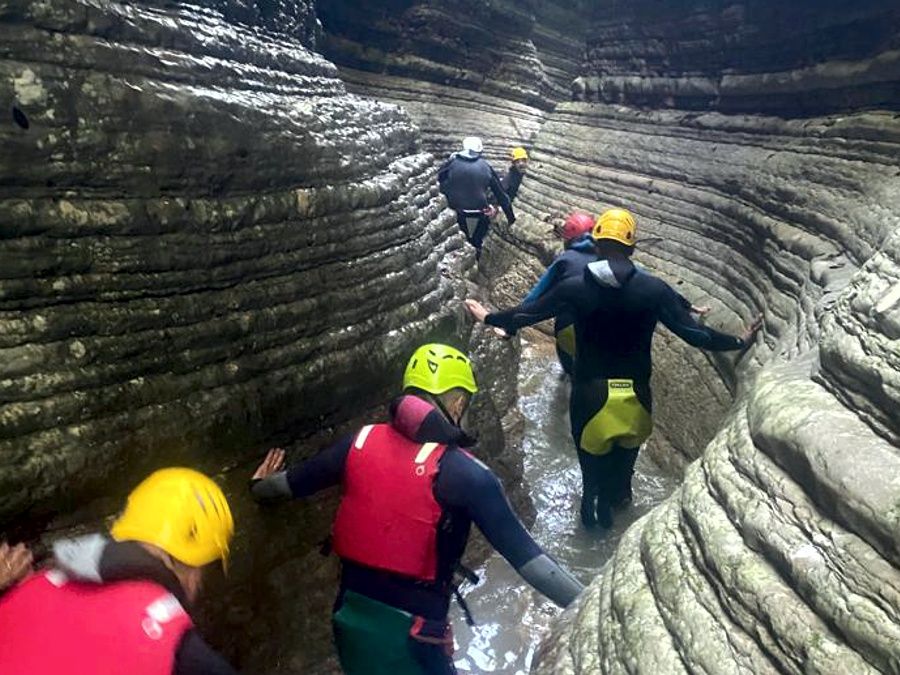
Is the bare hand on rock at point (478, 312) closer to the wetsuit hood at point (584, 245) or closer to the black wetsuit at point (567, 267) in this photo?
the black wetsuit at point (567, 267)

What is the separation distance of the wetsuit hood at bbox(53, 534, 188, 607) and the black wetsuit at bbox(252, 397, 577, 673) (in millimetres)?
1059

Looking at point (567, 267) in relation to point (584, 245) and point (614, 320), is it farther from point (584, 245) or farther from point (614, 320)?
point (614, 320)

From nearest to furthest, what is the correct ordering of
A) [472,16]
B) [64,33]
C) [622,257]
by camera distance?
[64,33] → [622,257] → [472,16]

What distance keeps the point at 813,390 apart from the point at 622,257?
2069 millimetres

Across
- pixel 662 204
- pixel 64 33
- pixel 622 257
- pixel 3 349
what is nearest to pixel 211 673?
pixel 3 349

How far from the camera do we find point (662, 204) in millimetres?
8242

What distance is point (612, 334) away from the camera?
14.4ft

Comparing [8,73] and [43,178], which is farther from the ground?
[8,73]

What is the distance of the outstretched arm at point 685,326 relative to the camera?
14.0 feet

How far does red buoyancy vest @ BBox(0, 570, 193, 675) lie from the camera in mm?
1558

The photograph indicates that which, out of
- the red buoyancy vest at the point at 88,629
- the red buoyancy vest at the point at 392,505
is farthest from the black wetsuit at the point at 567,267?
the red buoyancy vest at the point at 88,629

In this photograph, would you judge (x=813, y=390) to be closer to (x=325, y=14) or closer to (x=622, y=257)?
(x=622, y=257)

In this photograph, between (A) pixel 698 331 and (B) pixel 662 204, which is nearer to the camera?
(A) pixel 698 331

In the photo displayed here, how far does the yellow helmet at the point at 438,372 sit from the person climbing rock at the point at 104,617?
1260 mm
